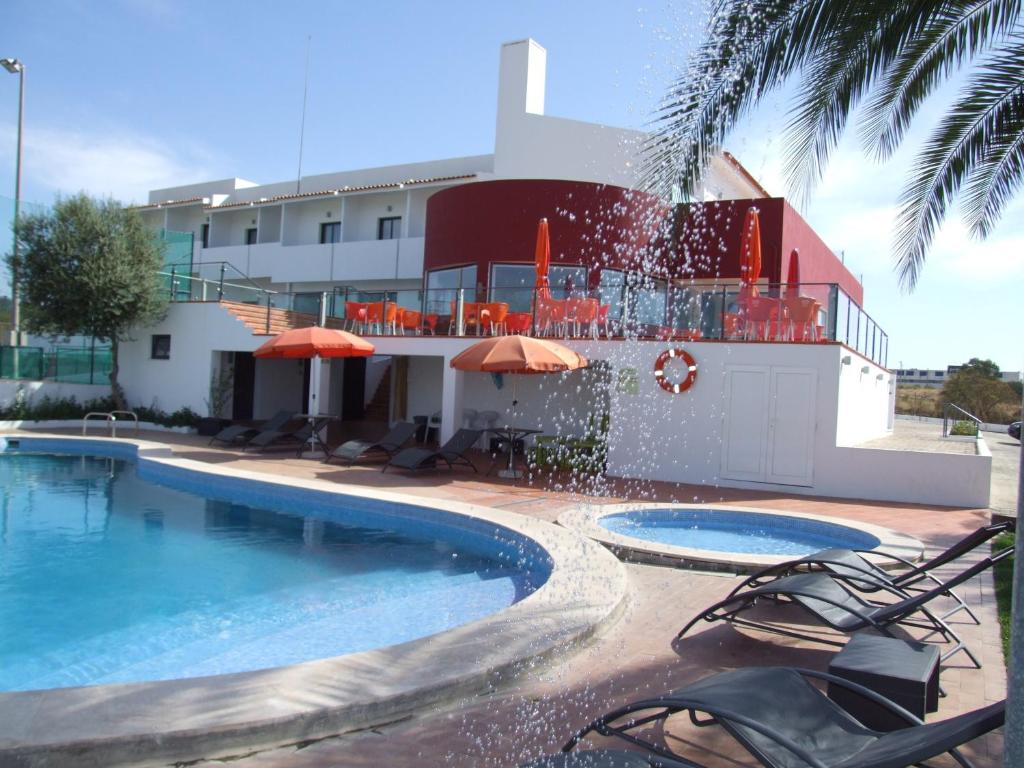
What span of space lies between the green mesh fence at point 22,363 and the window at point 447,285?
11676 mm

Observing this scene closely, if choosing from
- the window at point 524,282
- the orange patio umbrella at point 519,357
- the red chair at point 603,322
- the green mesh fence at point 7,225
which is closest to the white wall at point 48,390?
the green mesh fence at point 7,225

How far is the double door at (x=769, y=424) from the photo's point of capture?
13180 millimetres

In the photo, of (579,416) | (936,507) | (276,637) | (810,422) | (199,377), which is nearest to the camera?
(276,637)

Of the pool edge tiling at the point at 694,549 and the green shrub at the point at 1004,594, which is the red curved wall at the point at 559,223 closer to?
the pool edge tiling at the point at 694,549

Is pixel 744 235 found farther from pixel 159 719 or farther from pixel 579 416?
pixel 159 719

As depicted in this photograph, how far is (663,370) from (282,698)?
36.9ft

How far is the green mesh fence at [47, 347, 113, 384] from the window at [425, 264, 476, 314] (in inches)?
414

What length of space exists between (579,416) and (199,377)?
36.2ft

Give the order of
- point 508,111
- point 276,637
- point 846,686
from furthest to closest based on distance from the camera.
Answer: point 508,111
point 276,637
point 846,686

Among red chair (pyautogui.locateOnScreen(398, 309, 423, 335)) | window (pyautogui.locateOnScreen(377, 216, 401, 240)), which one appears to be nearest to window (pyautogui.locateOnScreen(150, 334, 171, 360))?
red chair (pyautogui.locateOnScreen(398, 309, 423, 335))

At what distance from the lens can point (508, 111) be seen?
24.6 m

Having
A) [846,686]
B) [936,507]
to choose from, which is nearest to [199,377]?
[936,507]

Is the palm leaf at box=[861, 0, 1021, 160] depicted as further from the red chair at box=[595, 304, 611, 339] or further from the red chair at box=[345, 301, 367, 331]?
the red chair at box=[345, 301, 367, 331]

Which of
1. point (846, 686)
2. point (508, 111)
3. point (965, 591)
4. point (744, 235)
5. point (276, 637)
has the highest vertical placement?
point (508, 111)
